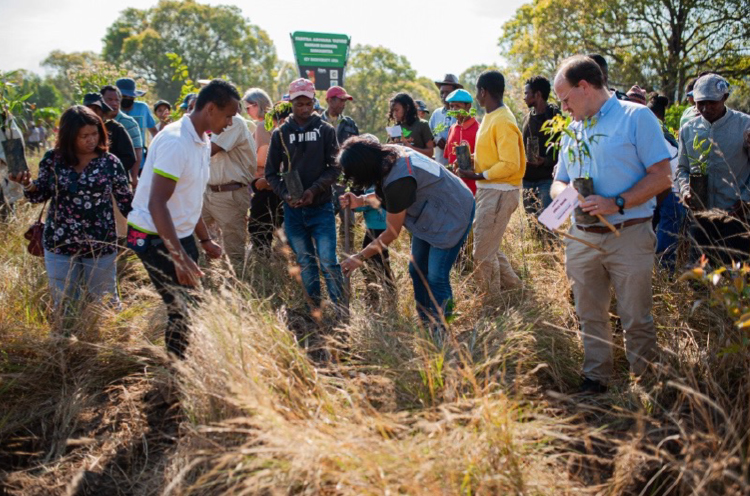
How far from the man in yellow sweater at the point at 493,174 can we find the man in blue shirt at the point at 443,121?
2.07 meters

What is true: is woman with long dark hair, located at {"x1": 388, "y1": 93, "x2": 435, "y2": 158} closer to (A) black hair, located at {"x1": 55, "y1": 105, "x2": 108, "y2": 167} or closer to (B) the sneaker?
(A) black hair, located at {"x1": 55, "y1": 105, "x2": 108, "y2": 167}

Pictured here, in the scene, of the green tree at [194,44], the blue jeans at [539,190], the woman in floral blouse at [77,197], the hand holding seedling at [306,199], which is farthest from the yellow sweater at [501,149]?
the green tree at [194,44]

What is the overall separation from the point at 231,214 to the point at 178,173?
2.69 metres

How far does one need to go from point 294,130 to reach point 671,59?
750 inches

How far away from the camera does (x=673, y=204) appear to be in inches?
214

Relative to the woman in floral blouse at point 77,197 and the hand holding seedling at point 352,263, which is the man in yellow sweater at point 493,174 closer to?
the hand holding seedling at point 352,263

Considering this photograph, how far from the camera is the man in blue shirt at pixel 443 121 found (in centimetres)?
760

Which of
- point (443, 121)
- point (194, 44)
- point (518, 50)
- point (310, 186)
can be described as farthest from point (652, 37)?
point (194, 44)

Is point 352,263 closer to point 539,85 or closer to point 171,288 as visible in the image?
point 171,288

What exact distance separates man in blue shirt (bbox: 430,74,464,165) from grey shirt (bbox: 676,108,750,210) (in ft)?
10.1

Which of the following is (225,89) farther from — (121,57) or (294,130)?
(121,57)

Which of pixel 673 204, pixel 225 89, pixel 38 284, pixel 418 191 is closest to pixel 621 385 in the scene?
pixel 418 191

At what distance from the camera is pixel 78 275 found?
168 inches

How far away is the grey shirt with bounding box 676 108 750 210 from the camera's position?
4.65m
